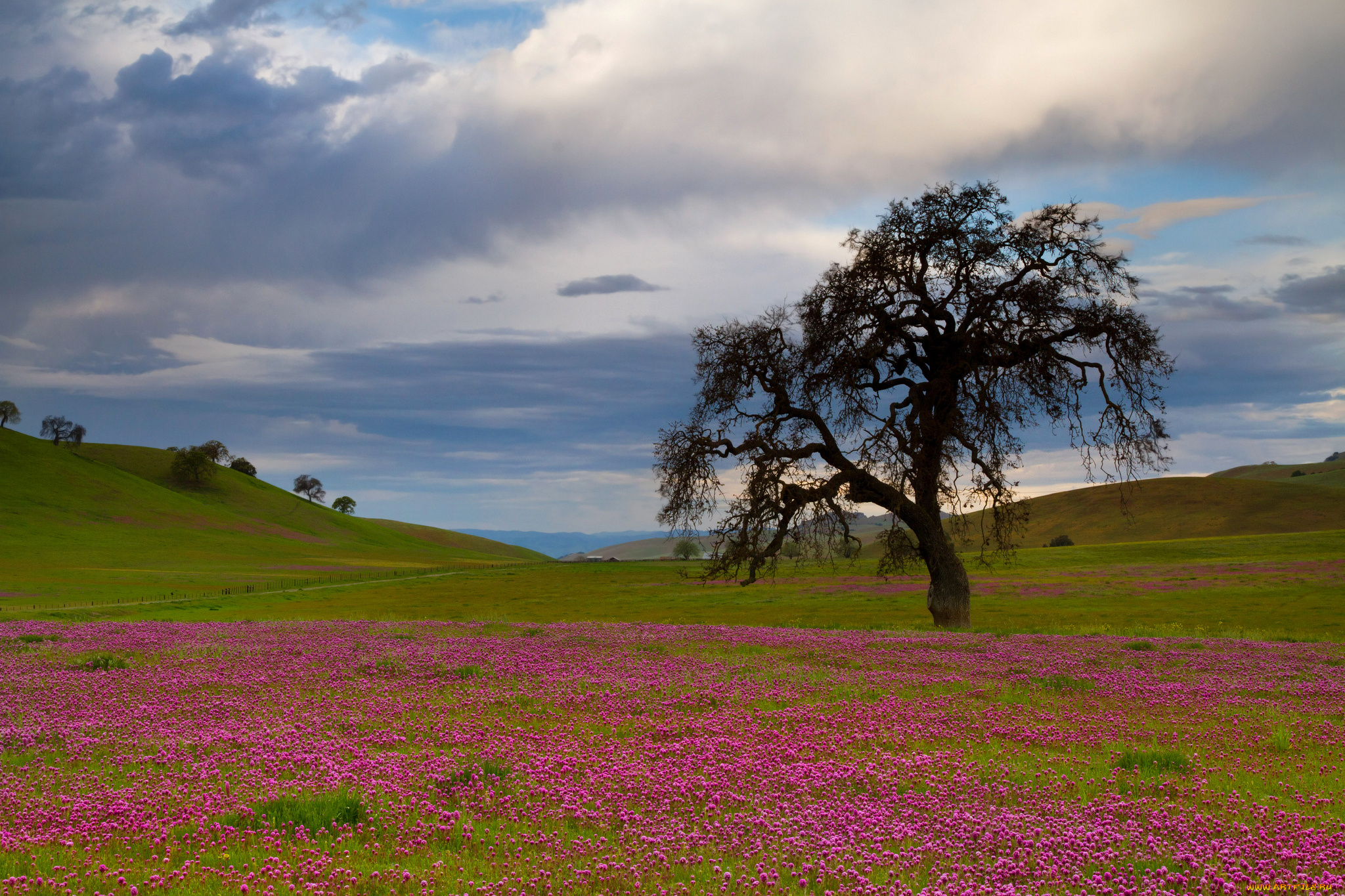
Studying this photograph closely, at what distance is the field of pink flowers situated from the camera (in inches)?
233

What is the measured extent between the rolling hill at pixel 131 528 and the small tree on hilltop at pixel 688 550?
50891 millimetres

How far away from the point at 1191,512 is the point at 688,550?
9326 cm

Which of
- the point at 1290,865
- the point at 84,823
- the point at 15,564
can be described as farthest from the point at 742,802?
the point at 15,564

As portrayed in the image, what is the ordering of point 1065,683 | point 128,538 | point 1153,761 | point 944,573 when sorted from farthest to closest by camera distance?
point 128,538
point 944,573
point 1065,683
point 1153,761

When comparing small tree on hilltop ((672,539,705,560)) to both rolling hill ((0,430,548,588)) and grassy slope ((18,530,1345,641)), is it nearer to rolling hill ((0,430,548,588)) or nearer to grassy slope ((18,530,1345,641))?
rolling hill ((0,430,548,588))

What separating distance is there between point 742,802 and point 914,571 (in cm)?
2574

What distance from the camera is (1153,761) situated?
8766 millimetres

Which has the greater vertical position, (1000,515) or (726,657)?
(1000,515)

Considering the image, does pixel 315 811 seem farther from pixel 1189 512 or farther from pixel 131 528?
pixel 1189 512

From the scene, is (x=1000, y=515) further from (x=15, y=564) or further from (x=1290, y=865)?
(x=15, y=564)

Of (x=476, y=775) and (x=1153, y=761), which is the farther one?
(x=1153, y=761)

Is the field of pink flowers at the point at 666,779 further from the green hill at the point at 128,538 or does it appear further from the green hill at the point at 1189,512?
the green hill at the point at 1189,512

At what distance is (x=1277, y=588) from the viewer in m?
50.2

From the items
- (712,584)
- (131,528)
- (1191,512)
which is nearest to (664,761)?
(712,584)
